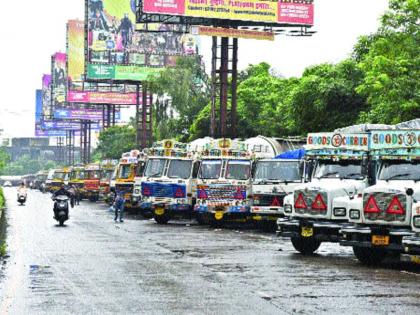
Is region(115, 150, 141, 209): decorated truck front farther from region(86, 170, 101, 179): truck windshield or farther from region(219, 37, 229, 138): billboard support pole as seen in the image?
region(86, 170, 101, 179): truck windshield

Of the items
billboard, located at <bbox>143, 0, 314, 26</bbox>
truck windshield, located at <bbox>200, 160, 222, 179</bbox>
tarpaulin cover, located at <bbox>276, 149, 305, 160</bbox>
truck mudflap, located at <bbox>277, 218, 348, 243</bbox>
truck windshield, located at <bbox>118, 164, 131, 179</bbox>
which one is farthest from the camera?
billboard, located at <bbox>143, 0, 314, 26</bbox>

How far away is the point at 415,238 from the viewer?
16.7 metres

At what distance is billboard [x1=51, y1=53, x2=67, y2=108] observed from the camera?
12988 centimetres

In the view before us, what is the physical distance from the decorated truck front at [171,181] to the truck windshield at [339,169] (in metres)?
14.2

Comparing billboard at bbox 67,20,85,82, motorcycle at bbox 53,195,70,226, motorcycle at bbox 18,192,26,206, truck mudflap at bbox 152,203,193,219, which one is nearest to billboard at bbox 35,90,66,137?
billboard at bbox 67,20,85,82

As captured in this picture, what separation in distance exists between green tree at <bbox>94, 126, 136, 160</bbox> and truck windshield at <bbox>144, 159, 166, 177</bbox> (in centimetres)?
6759

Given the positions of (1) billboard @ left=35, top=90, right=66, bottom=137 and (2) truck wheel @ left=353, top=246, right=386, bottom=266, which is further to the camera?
(1) billboard @ left=35, top=90, right=66, bottom=137

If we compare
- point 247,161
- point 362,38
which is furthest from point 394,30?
point 247,161

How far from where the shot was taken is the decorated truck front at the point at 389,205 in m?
17.4

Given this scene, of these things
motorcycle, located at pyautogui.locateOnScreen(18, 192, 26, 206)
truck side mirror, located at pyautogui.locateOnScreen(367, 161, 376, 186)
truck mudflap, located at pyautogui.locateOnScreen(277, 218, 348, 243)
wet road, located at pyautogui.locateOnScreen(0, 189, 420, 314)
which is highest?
truck side mirror, located at pyautogui.locateOnScreen(367, 161, 376, 186)

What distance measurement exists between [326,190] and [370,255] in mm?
2138

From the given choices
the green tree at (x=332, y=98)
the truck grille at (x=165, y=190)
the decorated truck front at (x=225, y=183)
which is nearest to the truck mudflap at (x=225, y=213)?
the decorated truck front at (x=225, y=183)

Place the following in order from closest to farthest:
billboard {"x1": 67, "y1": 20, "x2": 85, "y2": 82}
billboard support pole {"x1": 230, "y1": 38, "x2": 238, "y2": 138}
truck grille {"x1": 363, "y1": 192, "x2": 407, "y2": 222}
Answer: truck grille {"x1": 363, "y1": 192, "x2": 407, "y2": 222} → billboard support pole {"x1": 230, "y1": 38, "x2": 238, "y2": 138} → billboard {"x1": 67, "y1": 20, "x2": 85, "y2": 82}

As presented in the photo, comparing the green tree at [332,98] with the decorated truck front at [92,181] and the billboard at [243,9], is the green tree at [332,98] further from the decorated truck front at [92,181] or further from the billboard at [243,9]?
the decorated truck front at [92,181]
